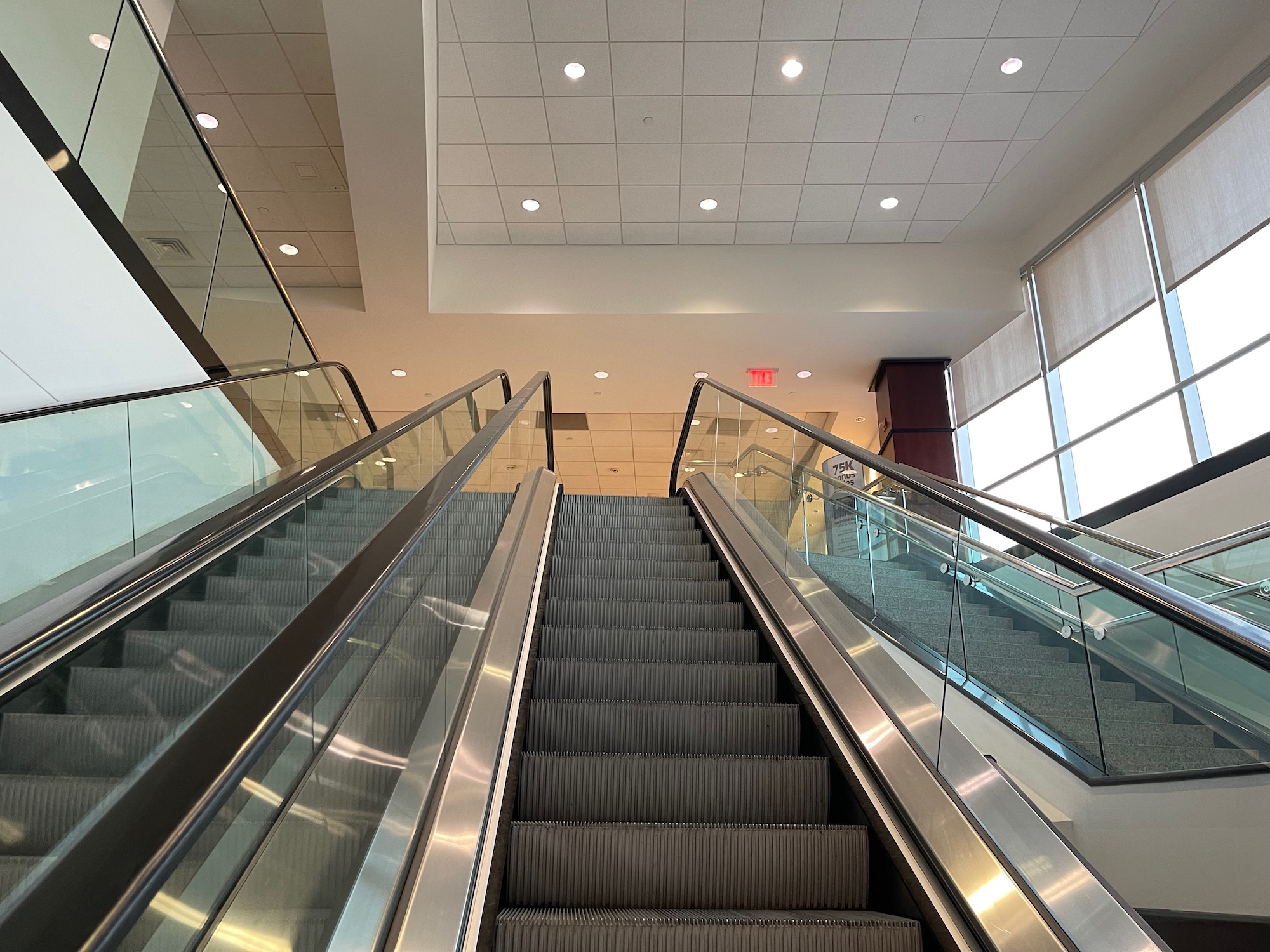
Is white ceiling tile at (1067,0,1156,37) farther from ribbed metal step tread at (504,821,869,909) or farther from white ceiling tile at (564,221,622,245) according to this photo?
ribbed metal step tread at (504,821,869,909)

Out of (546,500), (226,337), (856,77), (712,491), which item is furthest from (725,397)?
(226,337)

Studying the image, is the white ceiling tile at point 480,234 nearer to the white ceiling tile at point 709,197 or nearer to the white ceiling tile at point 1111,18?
the white ceiling tile at point 709,197

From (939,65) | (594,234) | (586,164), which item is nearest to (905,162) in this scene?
(939,65)

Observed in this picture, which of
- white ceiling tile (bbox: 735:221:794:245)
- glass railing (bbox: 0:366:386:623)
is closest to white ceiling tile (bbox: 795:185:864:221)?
white ceiling tile (bbox: 735:221:794:245)

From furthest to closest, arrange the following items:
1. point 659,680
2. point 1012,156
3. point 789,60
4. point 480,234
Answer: point 480,234 < point 1012,156 < point 789,60 < point 659,680

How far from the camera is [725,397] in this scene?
256 inches

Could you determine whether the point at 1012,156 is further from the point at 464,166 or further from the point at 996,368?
the point at 464,166

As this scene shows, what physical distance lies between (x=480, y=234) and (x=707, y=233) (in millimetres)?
2628

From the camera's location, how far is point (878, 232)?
9242mm

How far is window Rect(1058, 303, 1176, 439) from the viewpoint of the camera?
7.11m

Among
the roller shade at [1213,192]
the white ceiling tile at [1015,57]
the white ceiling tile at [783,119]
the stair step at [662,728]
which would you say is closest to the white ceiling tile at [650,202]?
the white ceiling tile at [783,119]

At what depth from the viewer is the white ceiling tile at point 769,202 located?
8.47 m

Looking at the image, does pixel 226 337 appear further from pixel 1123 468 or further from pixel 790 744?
pixel 1123 468

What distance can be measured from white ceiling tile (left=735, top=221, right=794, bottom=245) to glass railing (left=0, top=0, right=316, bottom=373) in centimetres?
529
